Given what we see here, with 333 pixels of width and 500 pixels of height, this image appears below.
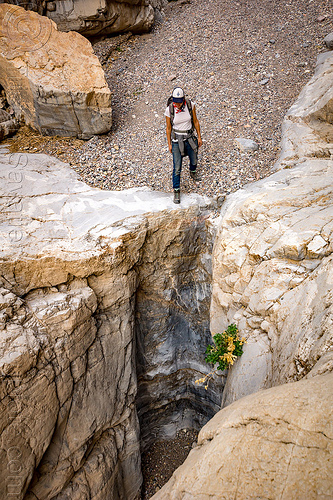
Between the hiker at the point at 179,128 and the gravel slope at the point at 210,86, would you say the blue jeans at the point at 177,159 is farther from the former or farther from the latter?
the gravel slope at the point at 210,86

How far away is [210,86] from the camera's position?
7824 mm

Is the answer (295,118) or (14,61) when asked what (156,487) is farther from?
(14,61)

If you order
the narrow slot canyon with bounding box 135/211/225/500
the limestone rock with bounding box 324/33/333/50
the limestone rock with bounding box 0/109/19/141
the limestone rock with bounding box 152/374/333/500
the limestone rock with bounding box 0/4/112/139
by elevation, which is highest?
the limestone rock with bounding box 324/33/333/50

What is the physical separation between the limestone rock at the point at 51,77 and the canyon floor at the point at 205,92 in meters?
0.37

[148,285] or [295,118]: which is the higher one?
[295,118]

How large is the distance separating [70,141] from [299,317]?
5909mm

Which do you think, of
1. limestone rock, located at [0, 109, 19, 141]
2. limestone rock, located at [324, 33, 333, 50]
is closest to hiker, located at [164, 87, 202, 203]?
limestone rock, located at [0, 109, 19, 141]

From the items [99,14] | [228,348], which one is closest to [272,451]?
[228,348]

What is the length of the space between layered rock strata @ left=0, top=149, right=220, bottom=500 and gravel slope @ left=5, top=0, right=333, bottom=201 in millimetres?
694

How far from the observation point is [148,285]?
621cm

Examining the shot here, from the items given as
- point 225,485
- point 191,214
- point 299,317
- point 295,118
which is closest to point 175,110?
point 191,214

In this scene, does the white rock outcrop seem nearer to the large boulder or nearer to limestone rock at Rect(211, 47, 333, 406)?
the large boulder

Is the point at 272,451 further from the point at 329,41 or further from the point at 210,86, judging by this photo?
the point at 329,41

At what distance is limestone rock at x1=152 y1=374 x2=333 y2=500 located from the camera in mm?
1931
